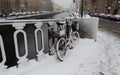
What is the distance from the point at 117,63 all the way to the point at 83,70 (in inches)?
46.1

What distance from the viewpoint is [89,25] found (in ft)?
18.2

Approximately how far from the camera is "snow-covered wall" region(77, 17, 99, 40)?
550cm

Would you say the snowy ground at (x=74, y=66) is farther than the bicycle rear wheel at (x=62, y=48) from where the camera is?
No

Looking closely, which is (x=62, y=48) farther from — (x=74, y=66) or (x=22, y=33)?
(x=22, y=33)

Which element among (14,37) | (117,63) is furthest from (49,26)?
(117,63)

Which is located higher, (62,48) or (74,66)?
(62,48)

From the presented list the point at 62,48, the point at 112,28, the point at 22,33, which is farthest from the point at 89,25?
the point at 112,28

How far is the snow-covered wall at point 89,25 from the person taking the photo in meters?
5.50

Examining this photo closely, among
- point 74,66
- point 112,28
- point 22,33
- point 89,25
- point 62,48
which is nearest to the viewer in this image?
point 22,33

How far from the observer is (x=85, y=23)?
5.53 metres

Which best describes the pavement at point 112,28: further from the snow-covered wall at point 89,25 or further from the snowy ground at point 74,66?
the snowy ground at point 74,66

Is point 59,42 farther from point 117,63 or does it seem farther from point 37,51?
point 117,63

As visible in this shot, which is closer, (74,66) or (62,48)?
(74,66)

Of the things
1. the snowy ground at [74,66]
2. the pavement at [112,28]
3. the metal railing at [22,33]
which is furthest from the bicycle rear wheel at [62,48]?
the pavement at [112,28]
